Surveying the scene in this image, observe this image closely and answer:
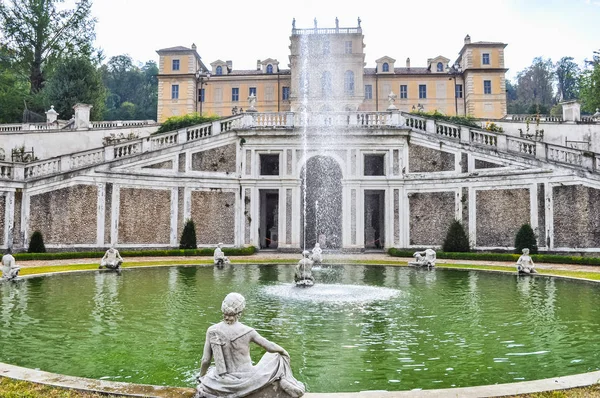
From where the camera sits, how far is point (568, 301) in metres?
11.8

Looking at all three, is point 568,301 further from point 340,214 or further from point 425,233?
point 340,214

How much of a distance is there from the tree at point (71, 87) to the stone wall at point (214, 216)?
2324 cm

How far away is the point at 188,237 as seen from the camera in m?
27.3

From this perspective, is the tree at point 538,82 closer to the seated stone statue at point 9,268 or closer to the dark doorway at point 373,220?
the dark doorway at point 373,220

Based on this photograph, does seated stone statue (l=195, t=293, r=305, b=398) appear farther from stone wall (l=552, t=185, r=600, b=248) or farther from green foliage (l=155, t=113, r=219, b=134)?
green foliage (l=155, t=113, r=219, b=134)

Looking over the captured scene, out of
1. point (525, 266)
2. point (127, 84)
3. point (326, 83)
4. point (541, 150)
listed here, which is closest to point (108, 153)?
point (525, 266)

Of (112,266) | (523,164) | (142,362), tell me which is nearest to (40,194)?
(112,266)

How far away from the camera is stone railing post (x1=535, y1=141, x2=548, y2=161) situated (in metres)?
25.3

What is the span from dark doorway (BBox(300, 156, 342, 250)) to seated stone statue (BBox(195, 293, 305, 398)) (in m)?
25.7

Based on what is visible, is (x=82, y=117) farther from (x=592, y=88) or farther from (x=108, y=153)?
(x=592, y=88)


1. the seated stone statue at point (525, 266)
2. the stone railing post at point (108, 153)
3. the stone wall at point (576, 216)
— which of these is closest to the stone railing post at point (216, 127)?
the stone railing post at point (108, 153)

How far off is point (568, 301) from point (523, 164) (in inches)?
602

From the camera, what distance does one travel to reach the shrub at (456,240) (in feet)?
86.0

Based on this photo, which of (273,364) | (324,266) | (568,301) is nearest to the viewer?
(273,364)
